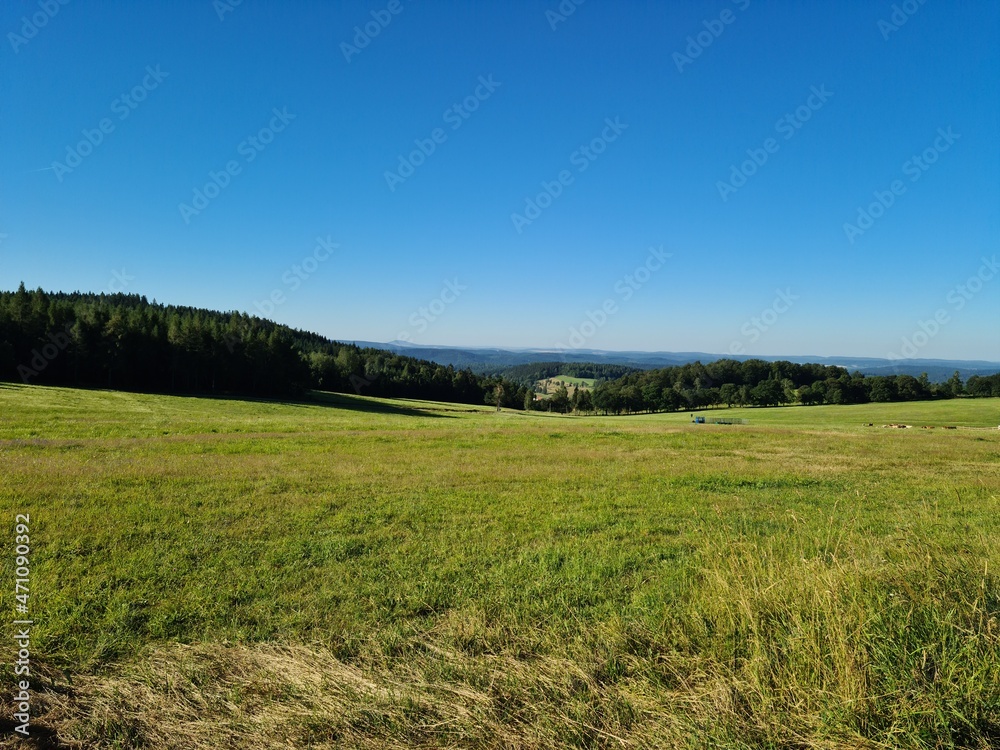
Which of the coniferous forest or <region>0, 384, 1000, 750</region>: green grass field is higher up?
the coniferous forest

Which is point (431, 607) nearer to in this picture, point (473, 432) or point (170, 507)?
point (170, 507)

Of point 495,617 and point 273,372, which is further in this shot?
point 273,372

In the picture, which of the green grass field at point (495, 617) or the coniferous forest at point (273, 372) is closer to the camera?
the green grass field at point (495, 617)

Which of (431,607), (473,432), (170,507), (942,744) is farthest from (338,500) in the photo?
(473,432)

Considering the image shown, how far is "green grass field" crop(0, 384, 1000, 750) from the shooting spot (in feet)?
11.2

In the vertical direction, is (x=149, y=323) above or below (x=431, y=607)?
above

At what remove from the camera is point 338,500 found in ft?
37.8

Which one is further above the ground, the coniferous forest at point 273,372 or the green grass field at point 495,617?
the coniferous forest at point 273,372

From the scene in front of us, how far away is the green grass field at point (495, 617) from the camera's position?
3.40 metres

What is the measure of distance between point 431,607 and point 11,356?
231ft

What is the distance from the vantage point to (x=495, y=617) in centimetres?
551

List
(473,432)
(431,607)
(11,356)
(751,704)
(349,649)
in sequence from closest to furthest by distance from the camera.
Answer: (751,704), (349,649), (431,607), (473,432), (11,356)

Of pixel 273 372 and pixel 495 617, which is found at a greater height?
pixel 273 372

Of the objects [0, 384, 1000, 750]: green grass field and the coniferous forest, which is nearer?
[0, 384, 1000, 750]: green grass field
